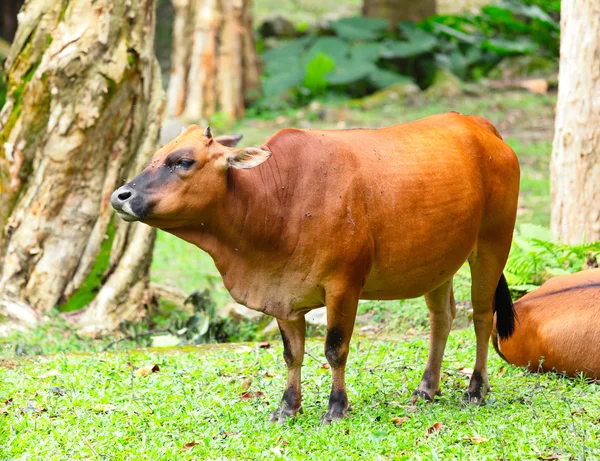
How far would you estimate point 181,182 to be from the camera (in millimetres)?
5309

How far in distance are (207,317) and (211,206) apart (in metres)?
3.56

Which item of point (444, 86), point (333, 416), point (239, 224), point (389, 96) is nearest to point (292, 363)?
point (333, 416)

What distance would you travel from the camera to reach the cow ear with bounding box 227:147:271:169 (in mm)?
5367

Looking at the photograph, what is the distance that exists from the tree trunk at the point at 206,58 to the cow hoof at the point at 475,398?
1376cm

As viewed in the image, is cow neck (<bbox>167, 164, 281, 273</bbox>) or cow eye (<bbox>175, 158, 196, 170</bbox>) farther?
→ cow neck (<bbox>167, 164, 281, 273</bbox>)

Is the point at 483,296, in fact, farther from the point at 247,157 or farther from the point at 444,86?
the point at 444,86

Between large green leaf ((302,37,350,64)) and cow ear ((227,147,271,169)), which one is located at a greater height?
cow ear ((227,147,271,169))

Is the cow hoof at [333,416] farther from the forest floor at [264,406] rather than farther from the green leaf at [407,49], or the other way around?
the green leaf at [407,49]

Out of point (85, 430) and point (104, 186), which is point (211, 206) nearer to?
point (85, 430)

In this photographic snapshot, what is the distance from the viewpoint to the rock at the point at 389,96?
20.0 metres

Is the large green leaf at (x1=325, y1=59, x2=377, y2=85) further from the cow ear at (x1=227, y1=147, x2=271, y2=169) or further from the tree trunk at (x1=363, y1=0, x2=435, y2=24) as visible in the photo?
the cow ear at (x1=227, y1=147, x2=271, y2=169)

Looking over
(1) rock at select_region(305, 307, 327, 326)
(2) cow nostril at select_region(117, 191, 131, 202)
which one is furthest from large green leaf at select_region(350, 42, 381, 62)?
(2) cow nostril at select_region(117, 191, 131, 202)

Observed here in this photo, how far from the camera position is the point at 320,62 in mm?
20812

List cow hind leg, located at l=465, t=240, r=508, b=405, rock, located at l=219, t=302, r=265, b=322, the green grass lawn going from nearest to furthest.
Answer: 1. the green grass lawn
2. cow hind leg, located at l=465, t=240, r=508, b=405
3. rock, located at l=219, t=302, r=265, b=322
